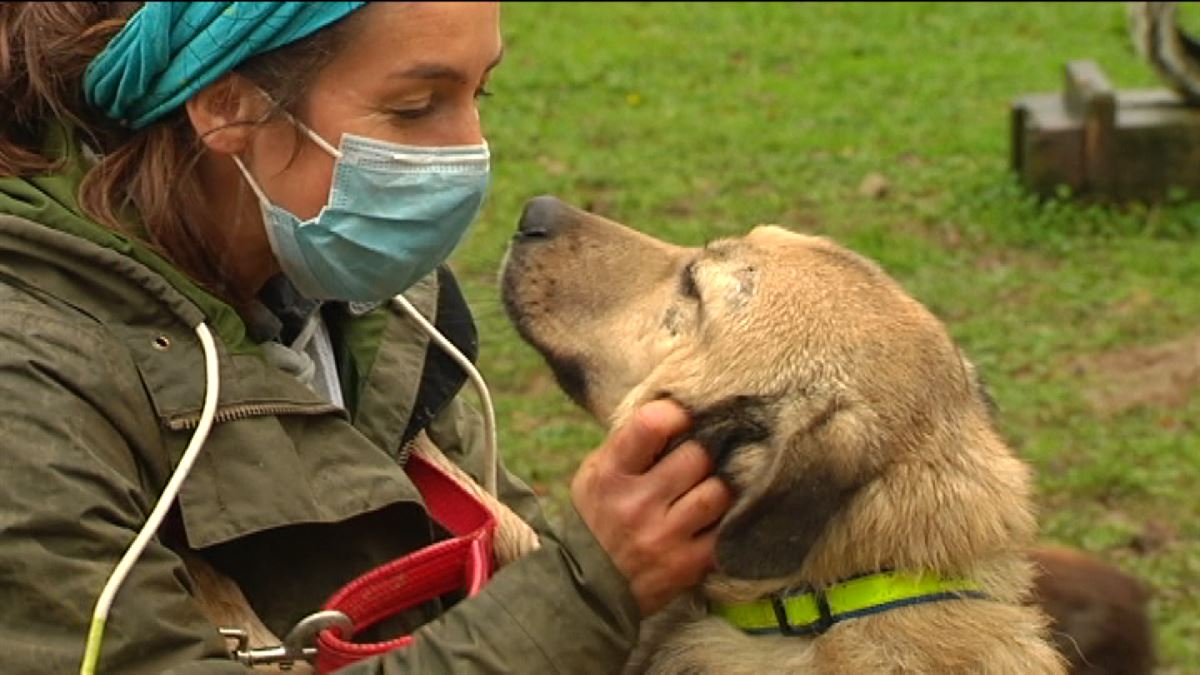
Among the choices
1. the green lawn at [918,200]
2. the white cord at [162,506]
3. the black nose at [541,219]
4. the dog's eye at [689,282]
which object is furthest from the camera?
the green lawn at [918,200]

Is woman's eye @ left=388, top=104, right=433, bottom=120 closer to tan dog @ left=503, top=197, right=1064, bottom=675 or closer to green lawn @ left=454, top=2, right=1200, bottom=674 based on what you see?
tan dog @ left=503, top=197, right=1064, bottom=675

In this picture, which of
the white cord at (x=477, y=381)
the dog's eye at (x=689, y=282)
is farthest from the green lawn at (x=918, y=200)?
the dog's eye at (x=689, y=282)

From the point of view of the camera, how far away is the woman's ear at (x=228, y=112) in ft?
9.95

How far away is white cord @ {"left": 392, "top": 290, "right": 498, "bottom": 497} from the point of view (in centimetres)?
353

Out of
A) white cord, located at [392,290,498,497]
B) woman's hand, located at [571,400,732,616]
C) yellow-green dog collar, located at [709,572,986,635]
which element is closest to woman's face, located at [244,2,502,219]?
white cord, located at [392,290,498,497]

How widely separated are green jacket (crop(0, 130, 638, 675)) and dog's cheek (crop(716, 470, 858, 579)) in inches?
7.5

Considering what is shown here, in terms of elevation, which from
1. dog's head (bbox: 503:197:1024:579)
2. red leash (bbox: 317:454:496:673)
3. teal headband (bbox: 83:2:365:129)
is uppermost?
teal headband (bbox: 83:2:365:129)

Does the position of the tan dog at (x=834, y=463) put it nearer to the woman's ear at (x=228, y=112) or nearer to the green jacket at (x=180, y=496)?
the green jacket at (x=180, y=496)

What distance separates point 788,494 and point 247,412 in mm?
886

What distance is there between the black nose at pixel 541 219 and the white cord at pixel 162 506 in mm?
997

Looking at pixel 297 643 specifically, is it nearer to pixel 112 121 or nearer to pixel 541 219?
pixel 112 121

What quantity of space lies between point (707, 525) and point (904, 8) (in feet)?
42.0

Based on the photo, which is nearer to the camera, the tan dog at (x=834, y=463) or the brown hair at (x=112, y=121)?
the brown hair at (x=112, y=121)

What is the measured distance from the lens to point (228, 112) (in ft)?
10.1
